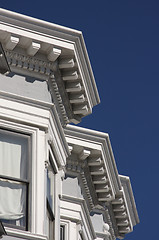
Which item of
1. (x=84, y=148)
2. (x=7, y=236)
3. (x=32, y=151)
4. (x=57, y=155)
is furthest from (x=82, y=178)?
(x=7, y=236)

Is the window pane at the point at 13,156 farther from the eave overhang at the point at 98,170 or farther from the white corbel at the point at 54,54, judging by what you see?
the eave overhang at the point at 98,170

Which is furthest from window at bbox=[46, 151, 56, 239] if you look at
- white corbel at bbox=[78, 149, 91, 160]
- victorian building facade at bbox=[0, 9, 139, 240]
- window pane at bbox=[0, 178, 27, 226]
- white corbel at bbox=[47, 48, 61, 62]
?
white corbel at bbox=[78, 149, 91, 160]

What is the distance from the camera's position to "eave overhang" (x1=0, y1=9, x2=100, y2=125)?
62.0 feet

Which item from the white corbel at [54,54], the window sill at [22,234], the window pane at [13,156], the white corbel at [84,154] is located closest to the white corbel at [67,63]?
the white corbel at [54,54]

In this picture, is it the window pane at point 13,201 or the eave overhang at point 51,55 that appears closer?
the window pane at point 13,201

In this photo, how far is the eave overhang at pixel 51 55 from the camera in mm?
18906

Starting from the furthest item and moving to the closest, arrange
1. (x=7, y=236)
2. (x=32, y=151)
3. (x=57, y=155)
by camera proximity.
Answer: (x=57, y=155) < (x=32, y=151) < (x=7, y=236)

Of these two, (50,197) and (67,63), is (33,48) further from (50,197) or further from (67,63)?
(50,197)

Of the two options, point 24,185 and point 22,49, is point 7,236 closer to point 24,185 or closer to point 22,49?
point 24,185

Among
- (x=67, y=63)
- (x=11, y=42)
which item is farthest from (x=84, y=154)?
(x=11, y=42)

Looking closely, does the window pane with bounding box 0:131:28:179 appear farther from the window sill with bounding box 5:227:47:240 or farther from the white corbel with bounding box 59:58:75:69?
the white corbel with bounding box 59:58:75:69

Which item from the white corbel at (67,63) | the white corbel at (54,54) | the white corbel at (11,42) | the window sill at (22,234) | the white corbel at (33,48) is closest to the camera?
the window sill at (22,234)

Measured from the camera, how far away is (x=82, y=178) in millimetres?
23109

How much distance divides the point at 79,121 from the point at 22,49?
9.53 ft
